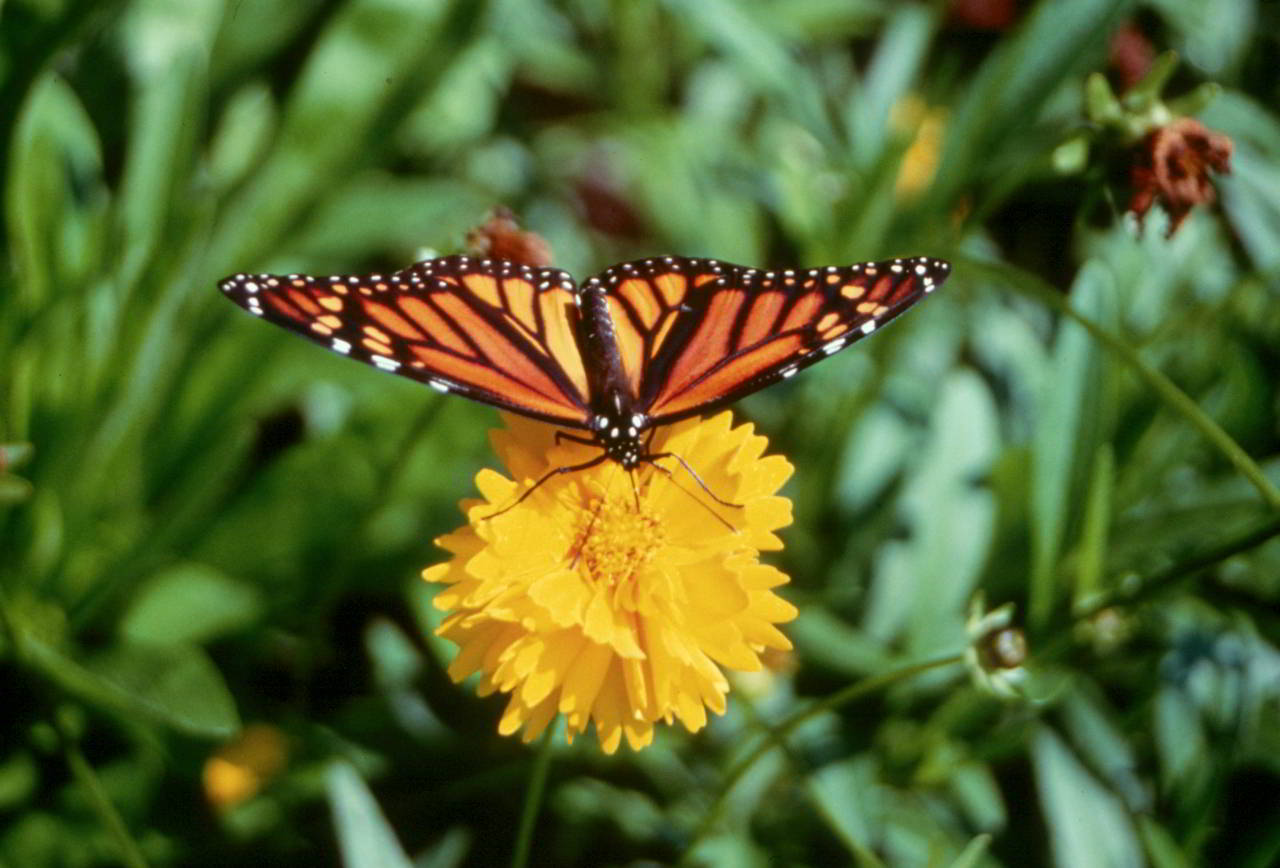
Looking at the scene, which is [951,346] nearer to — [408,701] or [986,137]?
[986,137]

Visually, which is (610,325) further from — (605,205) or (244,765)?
(605,205)

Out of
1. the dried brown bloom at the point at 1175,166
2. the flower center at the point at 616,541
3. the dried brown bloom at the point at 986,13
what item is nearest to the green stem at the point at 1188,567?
the dried brown bloom at the point at 1175,166

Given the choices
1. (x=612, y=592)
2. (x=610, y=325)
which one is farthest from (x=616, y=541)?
(x=610, y=325)

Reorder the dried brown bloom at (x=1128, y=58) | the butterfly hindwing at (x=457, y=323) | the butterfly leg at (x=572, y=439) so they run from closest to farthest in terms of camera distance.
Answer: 1. the butterfly hindwing at (x=457, y=323)
2. the butterfly leg at (x=572, y=439)
3. the dried brown bloom at (x=1128, y=58)

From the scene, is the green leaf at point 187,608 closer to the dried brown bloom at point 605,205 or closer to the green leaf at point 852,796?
the green leaf at point 852,796

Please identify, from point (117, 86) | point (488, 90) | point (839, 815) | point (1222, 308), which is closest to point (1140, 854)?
point (839, 815)

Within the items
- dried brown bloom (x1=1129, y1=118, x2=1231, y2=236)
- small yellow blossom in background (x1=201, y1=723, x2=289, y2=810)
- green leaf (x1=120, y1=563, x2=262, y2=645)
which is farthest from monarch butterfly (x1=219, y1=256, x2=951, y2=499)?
small yellow blossom in background (x1=201, y1=723, x2=289, y2=810)
